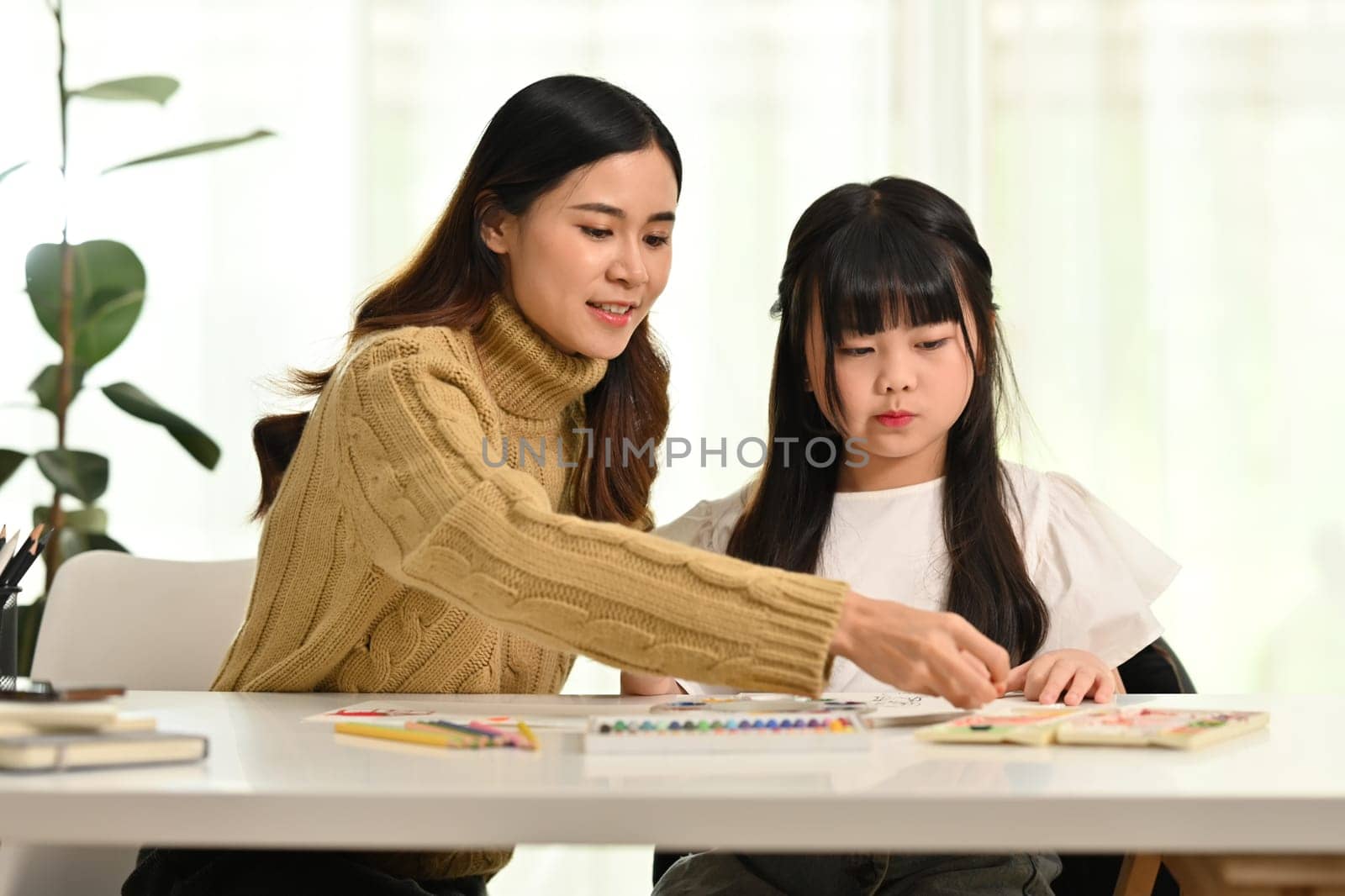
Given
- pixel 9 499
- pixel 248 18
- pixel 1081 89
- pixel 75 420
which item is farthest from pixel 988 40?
pixel 9 499

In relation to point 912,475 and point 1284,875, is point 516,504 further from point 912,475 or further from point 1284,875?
point 912,475

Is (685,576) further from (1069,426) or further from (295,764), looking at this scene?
(1069,426)

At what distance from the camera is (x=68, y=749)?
0.74 meters

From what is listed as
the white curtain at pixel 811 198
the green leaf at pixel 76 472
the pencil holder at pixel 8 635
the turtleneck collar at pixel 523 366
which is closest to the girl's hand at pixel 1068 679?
the turtleneck collar at pixel 523 366

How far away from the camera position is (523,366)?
141 cm

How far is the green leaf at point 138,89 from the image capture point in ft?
7.32

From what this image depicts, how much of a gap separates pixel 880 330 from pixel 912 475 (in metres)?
0.21

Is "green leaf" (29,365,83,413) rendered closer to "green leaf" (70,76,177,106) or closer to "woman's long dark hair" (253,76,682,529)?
"green leaf" (70,76,177,106)

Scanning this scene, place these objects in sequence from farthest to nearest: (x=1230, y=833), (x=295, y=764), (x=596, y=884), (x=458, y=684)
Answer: (x=596, y=884) < (x=458, y=684) < (x=295, y=764) < (x=1230, y=833)

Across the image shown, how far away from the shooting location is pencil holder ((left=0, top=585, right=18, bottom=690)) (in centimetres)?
123

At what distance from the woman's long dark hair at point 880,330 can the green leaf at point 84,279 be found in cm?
126

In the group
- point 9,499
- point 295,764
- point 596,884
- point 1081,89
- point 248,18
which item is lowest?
point 596,884

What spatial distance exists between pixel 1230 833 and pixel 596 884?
2.01 m

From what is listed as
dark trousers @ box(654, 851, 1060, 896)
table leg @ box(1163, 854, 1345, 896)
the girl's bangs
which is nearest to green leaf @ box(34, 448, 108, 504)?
the girl's bangs
